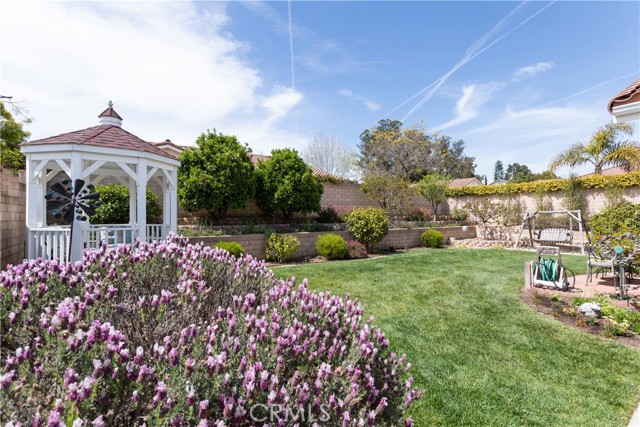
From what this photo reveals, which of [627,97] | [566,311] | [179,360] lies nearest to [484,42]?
[627,97]

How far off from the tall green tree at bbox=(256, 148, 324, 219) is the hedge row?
11.5 m

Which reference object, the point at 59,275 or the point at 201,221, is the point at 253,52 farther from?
the point at 59,275

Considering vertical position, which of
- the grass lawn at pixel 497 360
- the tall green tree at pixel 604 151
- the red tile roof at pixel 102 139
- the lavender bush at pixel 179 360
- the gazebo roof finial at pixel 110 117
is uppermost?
the tall green tree at pixel 604 151

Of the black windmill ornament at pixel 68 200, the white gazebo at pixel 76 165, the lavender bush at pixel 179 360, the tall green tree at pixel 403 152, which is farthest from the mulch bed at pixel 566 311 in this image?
the tall green tree at pixel 403 152

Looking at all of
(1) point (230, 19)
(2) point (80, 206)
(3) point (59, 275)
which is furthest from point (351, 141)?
(3) point (59, 275)

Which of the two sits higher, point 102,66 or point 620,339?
point 102,66

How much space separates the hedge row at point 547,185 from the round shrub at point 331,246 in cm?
1213

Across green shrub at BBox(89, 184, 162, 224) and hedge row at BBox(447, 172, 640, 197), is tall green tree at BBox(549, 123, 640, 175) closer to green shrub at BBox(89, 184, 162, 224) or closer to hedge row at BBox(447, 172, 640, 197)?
hedge row at BBox(447, 172, 640, 197)

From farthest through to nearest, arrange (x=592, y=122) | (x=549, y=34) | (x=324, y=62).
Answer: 1. (x=592, y=122)
2. (x=324, y=62)
3. (x=549, y=34)

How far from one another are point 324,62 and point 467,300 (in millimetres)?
9821

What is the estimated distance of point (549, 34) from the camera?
30.7ft

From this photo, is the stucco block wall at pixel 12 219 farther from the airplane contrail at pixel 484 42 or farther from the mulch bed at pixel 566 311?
the airplane contrail at pixel 484 42

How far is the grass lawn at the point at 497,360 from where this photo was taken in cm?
265

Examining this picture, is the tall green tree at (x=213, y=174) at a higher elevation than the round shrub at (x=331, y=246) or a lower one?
higher
